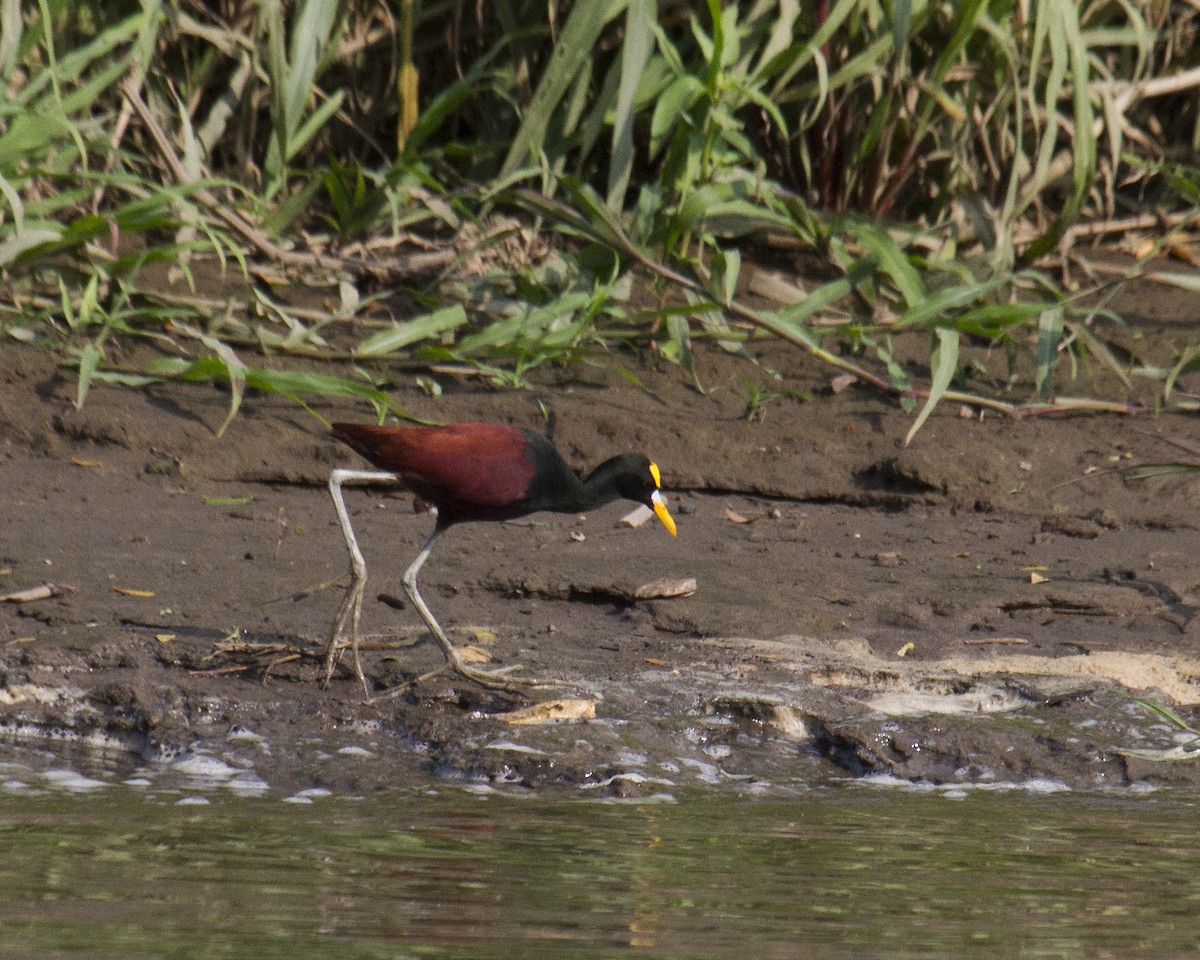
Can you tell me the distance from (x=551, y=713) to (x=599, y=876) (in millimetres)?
1067

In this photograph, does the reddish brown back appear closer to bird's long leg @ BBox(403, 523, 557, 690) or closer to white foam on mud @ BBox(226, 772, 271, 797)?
bird's long leg @ BBox(403, 523, 557, 690)

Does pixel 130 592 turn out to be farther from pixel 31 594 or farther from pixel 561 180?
pixel 561 180

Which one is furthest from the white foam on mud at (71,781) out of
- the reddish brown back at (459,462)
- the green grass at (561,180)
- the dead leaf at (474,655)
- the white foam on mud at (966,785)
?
the green grass at (561,180)

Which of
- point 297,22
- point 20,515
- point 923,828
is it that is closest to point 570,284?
point 297,22

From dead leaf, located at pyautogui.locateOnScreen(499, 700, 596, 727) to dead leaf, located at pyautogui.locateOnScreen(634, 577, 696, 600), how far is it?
2.46 feet

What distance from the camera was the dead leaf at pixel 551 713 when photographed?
4.14 meters

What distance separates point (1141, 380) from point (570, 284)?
2.16m

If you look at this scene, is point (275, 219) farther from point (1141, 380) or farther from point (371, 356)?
point (1141, 380)

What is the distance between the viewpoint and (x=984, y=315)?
20.2 feet

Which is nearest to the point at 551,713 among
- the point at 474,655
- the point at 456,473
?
the point at 474,655

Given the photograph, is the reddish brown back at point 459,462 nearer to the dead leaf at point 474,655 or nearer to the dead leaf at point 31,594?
the dead leaf at point 474,655

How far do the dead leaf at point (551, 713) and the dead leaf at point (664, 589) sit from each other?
749 millimetres

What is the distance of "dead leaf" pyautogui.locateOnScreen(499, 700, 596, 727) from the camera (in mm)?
4145

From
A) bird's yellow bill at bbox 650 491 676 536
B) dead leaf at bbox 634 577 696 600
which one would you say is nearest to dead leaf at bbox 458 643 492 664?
dead leaf at bbox 634 577 696 600
